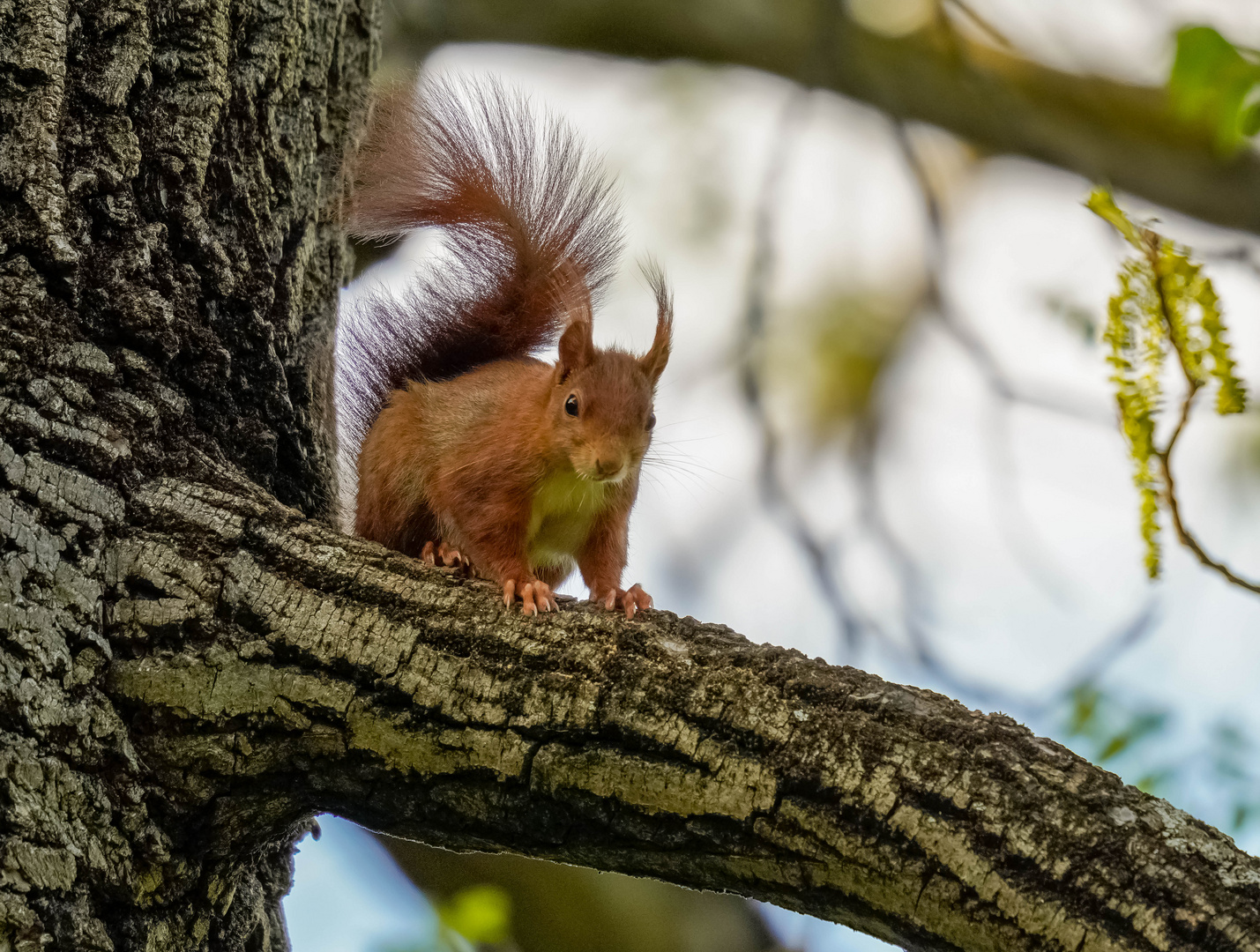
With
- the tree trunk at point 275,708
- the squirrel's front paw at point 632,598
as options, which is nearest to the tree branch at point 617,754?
the tree trunk at point 275,708

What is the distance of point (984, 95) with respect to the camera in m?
3.06

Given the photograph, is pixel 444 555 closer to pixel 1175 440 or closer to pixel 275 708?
pixel 275 708

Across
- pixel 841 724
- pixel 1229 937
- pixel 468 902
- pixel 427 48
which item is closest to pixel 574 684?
pixel 841 724

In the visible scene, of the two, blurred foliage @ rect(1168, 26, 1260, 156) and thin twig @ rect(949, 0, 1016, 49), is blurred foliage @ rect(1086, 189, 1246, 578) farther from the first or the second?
thin twig @ rect(949, 0, 1016, 49)

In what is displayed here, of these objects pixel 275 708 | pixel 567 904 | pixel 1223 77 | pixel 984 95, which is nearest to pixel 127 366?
pixel 275 708

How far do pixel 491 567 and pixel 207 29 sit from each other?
845 mm

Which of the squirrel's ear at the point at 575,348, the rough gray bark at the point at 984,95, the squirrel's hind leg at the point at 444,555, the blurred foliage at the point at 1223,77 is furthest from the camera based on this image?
the rough gray bark at the point at 984,95

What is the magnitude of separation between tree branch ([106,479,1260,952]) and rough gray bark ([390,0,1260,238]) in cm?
199

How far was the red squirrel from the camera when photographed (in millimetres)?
1985

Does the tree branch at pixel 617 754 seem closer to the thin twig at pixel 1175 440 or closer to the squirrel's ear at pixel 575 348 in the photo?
the thin twig at pixel 1175 440

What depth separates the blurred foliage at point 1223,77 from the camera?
1.20 meters

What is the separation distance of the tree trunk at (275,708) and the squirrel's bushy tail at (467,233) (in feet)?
1.12

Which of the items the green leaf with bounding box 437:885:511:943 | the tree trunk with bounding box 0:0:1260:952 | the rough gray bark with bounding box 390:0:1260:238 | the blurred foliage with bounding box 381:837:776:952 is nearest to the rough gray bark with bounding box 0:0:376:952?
the tree trunk with bounding box 0:0:1260:952

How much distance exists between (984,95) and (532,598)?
2149 mm
